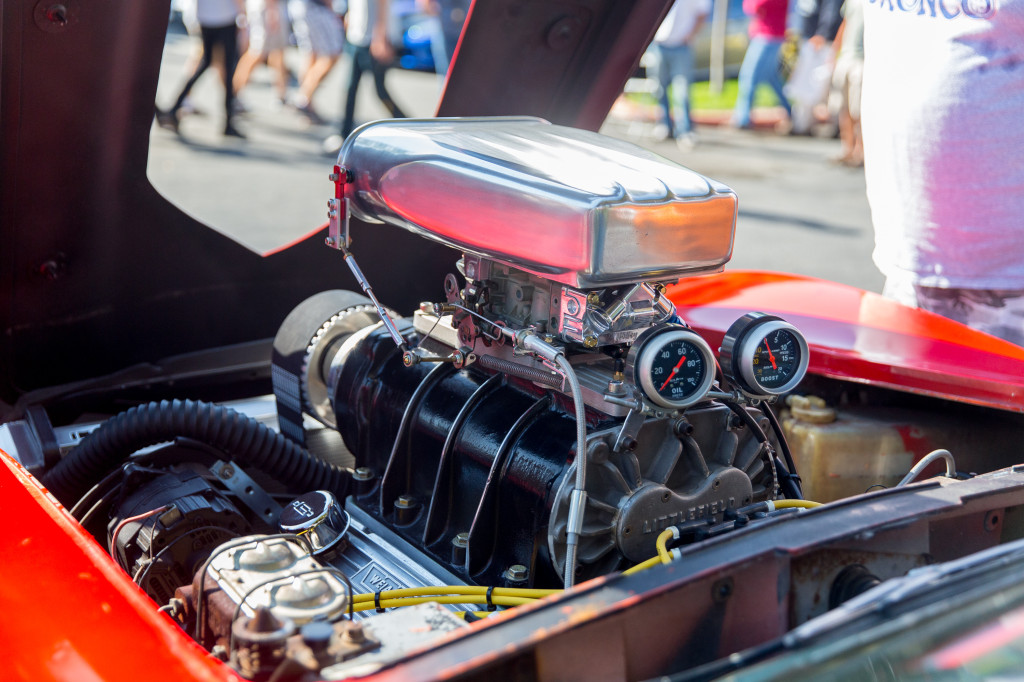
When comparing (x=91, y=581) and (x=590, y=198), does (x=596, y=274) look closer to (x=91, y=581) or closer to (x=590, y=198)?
(x=590, y=198)

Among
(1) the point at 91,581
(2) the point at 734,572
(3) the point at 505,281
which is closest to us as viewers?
(2) the point at 734,572

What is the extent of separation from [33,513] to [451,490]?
0.69 metres

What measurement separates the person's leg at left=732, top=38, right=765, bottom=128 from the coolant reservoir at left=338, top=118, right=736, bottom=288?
A: 8.10m

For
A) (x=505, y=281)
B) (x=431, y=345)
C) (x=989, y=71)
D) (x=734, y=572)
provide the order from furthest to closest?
(x=989, y=71) → (x=431, y=345) → (x=505, y=281) → (x=734, y=572)

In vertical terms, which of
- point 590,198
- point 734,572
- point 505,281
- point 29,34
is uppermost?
point 29,34

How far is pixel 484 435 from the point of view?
1.75 metres

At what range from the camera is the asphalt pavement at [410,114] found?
6.11 m

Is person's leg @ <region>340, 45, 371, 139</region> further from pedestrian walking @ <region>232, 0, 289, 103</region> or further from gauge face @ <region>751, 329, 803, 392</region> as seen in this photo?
gauge face @ <region>751, 329, 803, 392</region>

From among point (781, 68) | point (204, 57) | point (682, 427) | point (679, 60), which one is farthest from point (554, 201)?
point (781, 68)

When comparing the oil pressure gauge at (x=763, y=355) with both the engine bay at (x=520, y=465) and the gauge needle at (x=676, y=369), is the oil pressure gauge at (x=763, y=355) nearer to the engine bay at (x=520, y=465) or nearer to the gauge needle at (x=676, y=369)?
the engine bay at (x=520, y=465)

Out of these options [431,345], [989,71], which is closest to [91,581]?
[431,345]

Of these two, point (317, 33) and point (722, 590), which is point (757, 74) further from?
point (722, 590)

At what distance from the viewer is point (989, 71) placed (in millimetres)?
2281

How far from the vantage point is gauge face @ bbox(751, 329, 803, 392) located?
1.62m
